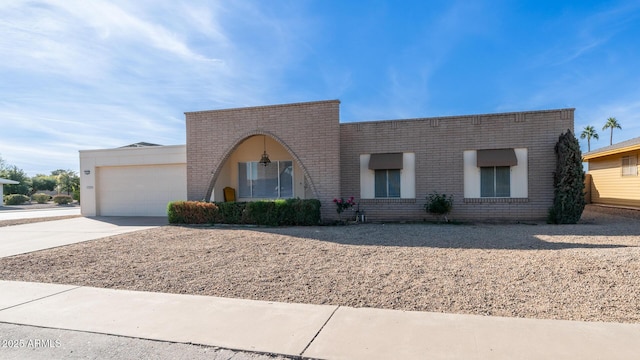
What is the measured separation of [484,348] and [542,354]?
0.47 metres

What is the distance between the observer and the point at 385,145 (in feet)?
45.3

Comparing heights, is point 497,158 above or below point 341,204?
above

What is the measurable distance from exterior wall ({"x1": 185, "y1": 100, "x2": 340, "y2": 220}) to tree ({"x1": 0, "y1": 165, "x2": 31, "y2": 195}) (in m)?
40.0

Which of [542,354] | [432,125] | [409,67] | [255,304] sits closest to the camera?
[542,354]

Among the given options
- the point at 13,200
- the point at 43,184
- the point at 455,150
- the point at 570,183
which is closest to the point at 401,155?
the point at 455,150

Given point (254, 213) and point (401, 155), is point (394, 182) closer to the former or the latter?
point (401, 155)

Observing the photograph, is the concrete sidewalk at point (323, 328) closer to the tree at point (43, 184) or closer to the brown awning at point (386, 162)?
the brown awning at point (386, 162)

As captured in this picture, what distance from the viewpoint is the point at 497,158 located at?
12.7 metres

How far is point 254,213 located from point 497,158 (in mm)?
8938

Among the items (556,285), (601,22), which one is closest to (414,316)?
(556,285)

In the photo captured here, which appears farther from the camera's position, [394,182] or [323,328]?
[394,182]

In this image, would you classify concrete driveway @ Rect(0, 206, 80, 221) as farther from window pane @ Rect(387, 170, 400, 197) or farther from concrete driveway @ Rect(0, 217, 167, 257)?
window pane @ Rect(387, 170, 400, 197)

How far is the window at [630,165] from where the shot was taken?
16891mm

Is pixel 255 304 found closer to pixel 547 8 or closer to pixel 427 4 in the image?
pixel 427 4
